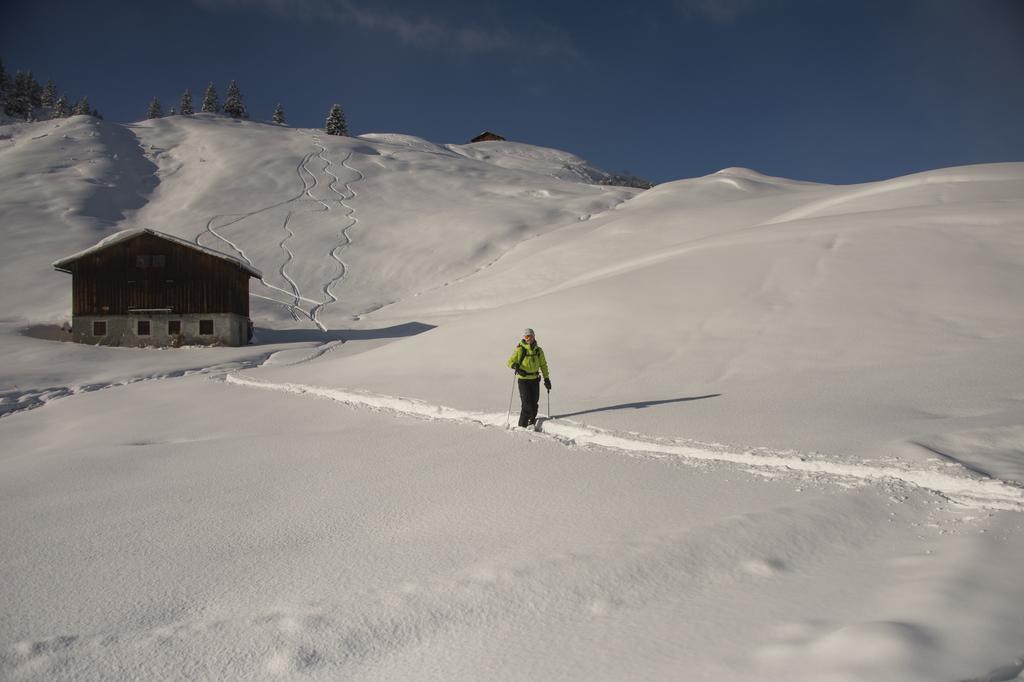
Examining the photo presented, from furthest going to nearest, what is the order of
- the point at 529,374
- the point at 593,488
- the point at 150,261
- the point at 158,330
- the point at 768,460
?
the point at 150,261, the point at 158,330, the point at 529,374, the point at 768,460, the point at 593,488

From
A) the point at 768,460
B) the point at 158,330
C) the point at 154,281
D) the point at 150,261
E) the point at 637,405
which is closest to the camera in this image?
the point at 768,460

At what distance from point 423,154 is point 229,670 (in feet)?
341

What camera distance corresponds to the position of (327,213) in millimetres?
66875

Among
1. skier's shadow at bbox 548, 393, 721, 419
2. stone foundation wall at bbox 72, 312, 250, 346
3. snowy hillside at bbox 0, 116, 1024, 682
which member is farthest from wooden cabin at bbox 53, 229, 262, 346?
skier's shadow at bbox 548, 393, 721, 419

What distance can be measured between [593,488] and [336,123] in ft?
408

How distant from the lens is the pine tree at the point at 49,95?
130 metres

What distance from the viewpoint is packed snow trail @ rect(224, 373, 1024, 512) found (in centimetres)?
656

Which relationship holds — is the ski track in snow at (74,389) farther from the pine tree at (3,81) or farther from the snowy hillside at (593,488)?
the pine tree at (3,81)

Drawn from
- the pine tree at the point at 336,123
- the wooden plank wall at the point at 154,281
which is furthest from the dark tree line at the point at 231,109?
the wooden plank wall at the point at 154,281

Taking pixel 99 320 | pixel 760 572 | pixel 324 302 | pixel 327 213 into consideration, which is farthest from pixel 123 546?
pixel 327 213

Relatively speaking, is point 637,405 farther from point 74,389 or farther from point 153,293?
point 153,293

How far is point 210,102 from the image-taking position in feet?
429

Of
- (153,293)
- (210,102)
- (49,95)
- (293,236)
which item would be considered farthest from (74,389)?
(49,95)

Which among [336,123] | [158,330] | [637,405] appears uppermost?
[336,123]
